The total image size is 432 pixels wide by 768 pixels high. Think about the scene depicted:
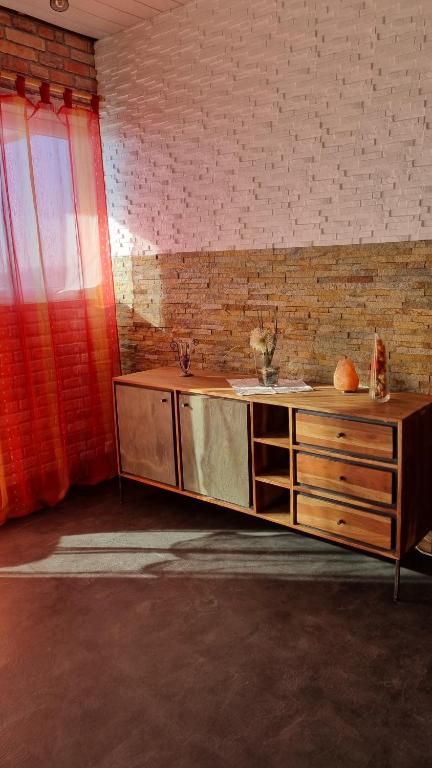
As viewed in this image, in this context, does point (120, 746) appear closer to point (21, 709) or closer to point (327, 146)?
point (21, 709)

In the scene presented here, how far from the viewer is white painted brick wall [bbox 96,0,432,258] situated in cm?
286

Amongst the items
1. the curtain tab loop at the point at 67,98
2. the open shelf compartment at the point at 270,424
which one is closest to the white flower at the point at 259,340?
the open shelf compartment at the point at 270,424

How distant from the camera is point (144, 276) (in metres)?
4.13

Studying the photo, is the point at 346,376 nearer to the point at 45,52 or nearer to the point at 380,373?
the point at 380,373

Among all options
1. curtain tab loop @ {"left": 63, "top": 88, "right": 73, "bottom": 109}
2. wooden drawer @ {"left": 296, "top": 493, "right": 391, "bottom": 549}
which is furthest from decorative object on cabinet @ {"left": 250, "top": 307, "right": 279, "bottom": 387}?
curtain tab loop @ {"left": 63, "top": 88, "right": 73, "bottom": 109}

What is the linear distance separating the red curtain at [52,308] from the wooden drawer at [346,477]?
176 cm

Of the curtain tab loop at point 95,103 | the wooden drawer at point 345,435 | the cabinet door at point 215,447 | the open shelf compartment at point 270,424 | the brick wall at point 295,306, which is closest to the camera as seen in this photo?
the wooden drawer at point 345,435

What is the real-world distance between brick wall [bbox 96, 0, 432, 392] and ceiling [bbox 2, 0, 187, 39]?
0.09 metres

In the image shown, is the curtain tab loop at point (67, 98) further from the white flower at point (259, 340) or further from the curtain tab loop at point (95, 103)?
the white flower at point (259, 340)

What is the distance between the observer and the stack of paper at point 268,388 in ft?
10.3

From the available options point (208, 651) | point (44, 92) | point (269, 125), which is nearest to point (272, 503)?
point (208, 651)

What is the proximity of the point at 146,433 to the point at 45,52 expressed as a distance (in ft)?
7.91

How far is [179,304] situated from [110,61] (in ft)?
5.42

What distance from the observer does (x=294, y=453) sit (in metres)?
2.99
